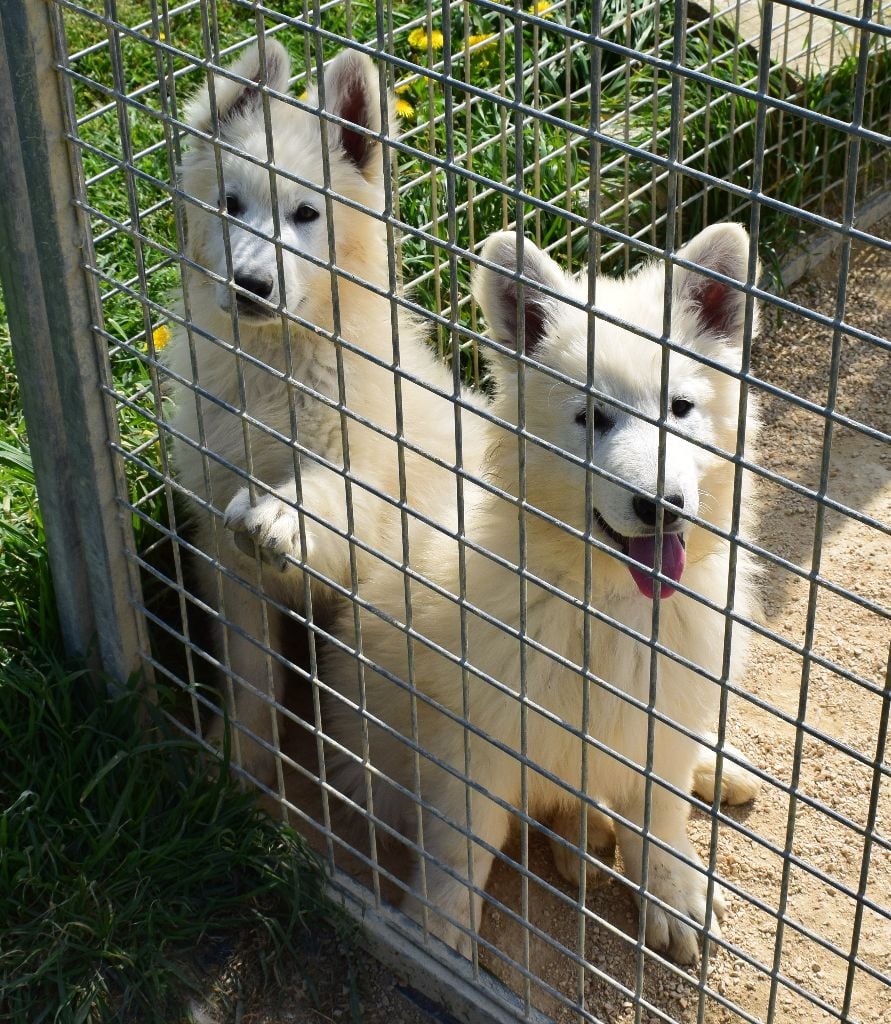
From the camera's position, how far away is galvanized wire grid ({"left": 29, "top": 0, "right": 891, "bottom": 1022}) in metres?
1.67

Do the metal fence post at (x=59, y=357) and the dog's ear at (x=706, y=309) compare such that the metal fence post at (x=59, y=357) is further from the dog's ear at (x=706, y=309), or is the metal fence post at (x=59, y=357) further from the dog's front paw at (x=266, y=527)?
Result: the dog's ear at (x=706, y=309)

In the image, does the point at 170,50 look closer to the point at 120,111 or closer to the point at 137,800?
the point at 120,111

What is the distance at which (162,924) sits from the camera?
2.94 metres

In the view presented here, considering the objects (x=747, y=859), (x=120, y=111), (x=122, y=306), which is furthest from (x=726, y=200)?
(x=120, y=111)

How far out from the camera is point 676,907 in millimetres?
3160

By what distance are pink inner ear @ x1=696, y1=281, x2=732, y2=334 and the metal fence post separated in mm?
1290

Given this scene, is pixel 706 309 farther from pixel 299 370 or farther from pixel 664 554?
pixel 299 370

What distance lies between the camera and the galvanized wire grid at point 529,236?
5.48 ft

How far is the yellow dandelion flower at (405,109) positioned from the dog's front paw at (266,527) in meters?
1.97

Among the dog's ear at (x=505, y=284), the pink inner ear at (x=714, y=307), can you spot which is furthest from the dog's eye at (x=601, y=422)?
the pink inner ear at (x=714, y=307)

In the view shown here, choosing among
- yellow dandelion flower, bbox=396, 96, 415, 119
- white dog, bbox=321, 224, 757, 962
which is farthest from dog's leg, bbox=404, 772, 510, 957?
yellow dandelion flower, bbox=396, 96, 415, 119

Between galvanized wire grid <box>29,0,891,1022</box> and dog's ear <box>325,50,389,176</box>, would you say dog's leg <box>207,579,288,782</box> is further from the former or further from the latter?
dog's ear <box>325,50,389,176</box>

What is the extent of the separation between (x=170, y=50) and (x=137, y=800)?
5.58 feet

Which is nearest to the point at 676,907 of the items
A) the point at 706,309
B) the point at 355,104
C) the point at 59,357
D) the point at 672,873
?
the point at 672,873
